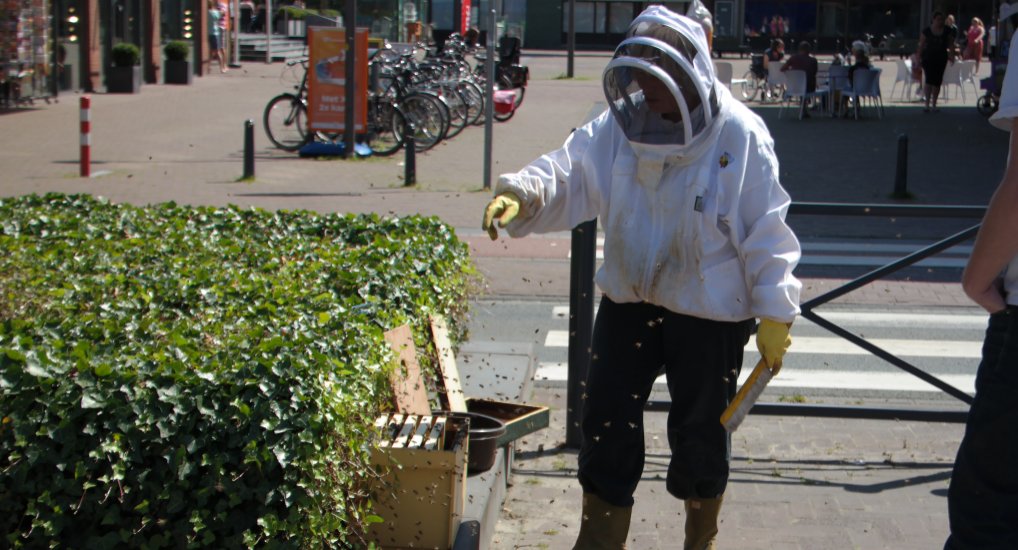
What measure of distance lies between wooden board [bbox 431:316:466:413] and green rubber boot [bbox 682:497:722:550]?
1.23 meters

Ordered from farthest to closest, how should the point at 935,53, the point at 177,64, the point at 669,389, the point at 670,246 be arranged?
the point at 177,64
the point at 935,53
the point at 669,389
the point at 670,246

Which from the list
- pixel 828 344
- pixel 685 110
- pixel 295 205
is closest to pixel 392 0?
pixel 295 205

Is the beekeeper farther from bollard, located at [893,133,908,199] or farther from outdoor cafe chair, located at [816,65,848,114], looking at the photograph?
outdoor cafe chair, located at [816,65,848,114]

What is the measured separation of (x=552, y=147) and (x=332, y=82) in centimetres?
375

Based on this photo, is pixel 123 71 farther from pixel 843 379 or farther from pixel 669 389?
pixel 669 389

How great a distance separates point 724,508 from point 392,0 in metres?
23.0

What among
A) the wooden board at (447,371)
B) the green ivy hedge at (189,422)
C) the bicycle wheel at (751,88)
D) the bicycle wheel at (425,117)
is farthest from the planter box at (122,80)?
the green ivy hedge at (189,422)

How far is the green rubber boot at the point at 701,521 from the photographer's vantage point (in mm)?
3828

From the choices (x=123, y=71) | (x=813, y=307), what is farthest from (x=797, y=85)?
(x=813, y=307)

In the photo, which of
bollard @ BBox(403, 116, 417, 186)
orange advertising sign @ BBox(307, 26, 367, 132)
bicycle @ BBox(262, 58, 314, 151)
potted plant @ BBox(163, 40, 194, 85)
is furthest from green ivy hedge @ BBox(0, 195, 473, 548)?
potted plant @ BBox(163, 40, 194, 85)

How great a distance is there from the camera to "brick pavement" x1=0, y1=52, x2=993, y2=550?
4.91 meters

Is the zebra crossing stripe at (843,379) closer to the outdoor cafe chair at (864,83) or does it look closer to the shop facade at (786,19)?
the outdoor cafe chair at (864,83)

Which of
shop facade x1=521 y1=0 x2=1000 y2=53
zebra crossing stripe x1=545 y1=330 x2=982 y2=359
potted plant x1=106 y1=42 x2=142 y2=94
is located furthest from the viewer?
shop facade x1=521 y1=0 x2=1000 y2=53

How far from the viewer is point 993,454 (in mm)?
3094
